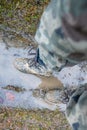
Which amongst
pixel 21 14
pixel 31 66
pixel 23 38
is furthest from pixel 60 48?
pixel 21 14

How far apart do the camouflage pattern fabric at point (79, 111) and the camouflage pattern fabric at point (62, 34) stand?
20cm

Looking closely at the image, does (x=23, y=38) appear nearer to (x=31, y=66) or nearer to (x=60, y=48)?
(x=31, y=66)

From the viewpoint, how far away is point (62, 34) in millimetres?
1438

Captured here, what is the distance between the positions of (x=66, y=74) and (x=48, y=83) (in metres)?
0.17

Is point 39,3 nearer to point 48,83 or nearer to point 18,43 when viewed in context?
point 18,43

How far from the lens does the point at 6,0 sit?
8.71ft

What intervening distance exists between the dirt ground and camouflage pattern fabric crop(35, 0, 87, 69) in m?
0.55

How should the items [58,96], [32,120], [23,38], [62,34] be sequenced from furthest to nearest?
1. [23,38]
2. [58,96]
3. [32,120]
4. [62,34]

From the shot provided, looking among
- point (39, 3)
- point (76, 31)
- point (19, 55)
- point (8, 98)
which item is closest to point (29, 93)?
point (8, 98)

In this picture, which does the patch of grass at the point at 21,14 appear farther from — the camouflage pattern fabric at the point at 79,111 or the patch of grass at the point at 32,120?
the camouflage pattern fabric at the point at 79,111

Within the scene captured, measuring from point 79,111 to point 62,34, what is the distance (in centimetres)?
45

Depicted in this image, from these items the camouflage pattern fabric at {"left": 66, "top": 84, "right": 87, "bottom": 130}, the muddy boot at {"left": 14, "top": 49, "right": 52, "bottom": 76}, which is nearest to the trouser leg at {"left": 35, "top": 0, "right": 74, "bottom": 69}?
the camouflage pattern fabric at {"left": 66, "top": 84, "right": 87, "bottom": 130}

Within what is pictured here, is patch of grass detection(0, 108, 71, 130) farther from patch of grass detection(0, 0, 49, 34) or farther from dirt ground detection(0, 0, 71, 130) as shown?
patch of grass detection(0, 0, 49, 34)

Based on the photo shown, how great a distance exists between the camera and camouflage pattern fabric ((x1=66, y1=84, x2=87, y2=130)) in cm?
162
